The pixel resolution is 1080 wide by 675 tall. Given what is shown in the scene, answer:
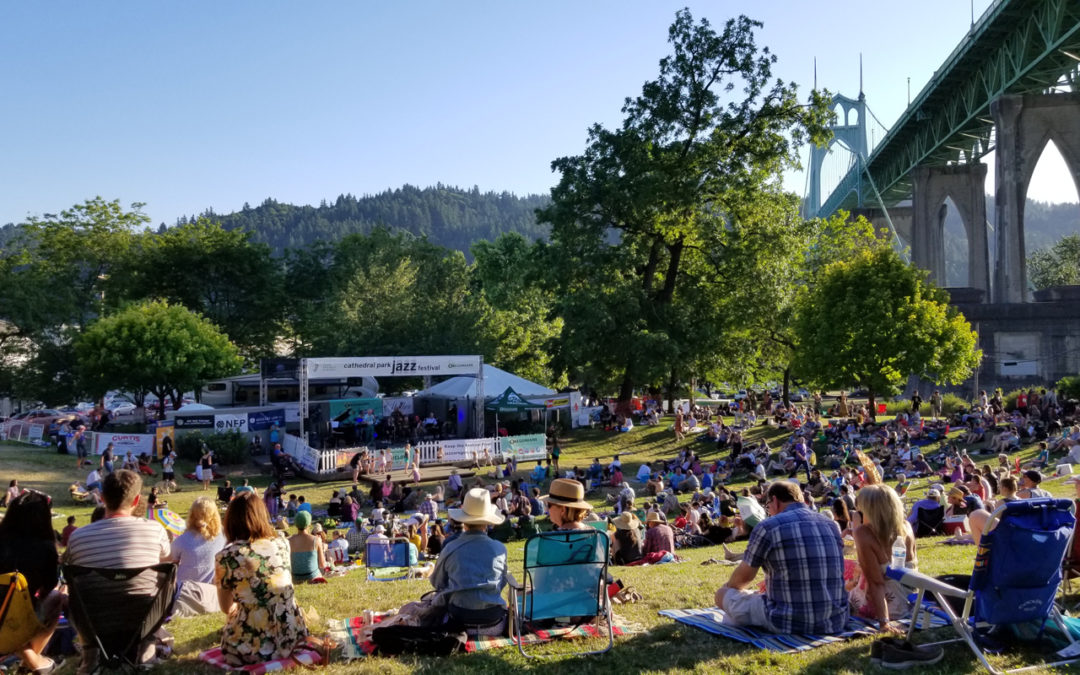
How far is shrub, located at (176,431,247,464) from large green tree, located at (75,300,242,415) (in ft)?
25.2

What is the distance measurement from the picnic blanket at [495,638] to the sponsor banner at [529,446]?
23160 millimetres

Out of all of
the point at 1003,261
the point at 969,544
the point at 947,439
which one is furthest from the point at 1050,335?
the point at 969,544

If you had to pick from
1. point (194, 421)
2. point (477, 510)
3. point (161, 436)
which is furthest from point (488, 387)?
point (477, 510)

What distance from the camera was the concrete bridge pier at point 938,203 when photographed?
6356 cm

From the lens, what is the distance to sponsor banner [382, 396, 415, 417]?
106 feet

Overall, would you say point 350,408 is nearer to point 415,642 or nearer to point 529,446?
point 529,446

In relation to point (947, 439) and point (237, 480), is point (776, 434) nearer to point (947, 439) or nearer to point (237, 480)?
point (947, 439)

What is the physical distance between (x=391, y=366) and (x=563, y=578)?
22.8m

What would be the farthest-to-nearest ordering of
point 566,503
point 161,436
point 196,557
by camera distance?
point 161,436 < point 196,557 < point 566,503

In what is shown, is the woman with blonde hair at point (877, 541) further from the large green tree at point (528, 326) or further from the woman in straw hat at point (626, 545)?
the large green tree at point (528, 326)

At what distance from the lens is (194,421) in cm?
2816

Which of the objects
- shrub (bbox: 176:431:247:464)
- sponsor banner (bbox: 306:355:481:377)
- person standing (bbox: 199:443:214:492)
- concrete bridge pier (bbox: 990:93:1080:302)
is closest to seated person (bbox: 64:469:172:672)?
sponsor banner (bbox: 306:355:481:377)

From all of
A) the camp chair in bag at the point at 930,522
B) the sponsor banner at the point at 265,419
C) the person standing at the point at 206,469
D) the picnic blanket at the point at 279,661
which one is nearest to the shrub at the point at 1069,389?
the camp chair in bag at the point at 930,522

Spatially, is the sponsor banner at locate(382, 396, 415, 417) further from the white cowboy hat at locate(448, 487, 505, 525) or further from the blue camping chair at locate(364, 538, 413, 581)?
the white cowboy hat at locate(448, 487, 505, 525)
